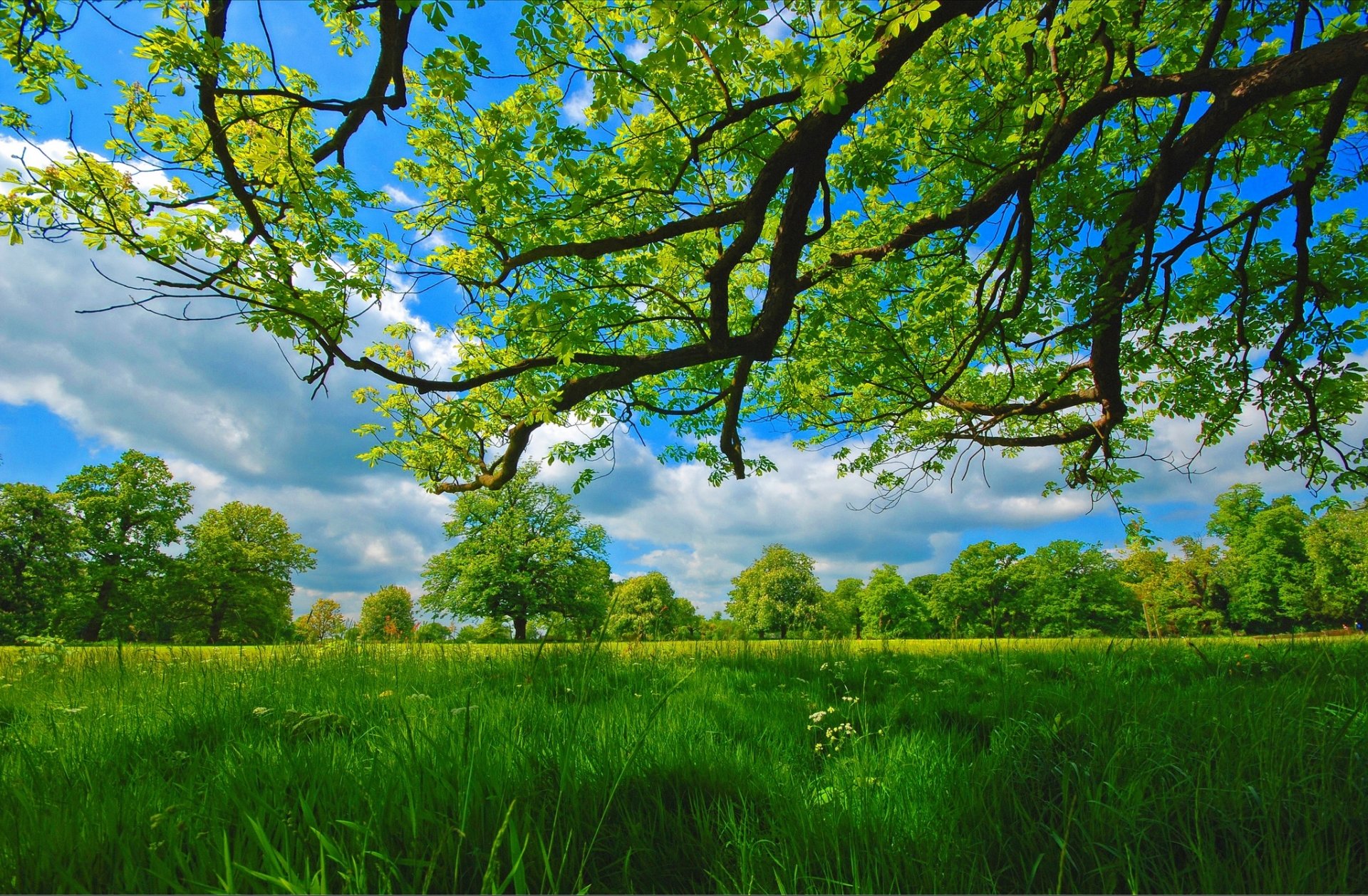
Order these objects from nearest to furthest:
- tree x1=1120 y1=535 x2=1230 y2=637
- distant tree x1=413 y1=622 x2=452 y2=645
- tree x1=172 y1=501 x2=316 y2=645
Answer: distant tree x1=413 y1=622 x2=452 y2=645 → tree x1=172 y1=501 x2=316 y2=645 → tree x1=1120 y1=535 x2=1230 y2=637

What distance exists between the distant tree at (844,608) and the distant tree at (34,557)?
4711cm

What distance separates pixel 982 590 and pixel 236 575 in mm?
57005

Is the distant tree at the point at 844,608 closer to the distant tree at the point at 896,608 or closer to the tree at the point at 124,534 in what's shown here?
the distant tree at the point at 896,608

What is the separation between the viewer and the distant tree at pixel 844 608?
171 ft

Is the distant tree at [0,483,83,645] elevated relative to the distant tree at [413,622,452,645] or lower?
elevated

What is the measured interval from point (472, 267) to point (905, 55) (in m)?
6.14

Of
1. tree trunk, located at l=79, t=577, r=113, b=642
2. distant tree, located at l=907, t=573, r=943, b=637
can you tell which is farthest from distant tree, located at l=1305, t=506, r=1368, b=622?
tree trunk, located at l=79, t=577, r=113, b=642

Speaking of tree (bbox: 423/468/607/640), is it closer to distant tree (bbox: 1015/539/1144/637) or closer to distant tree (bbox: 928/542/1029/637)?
distant tree (bbox: 928/542/1029/637)

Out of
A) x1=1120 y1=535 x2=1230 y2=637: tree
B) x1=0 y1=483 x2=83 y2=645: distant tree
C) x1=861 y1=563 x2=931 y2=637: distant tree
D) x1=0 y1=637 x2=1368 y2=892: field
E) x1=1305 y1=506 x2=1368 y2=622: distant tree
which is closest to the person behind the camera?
x1=0 y1=637 x2=1368 y2=892: field

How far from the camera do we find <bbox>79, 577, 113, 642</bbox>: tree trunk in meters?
29.7

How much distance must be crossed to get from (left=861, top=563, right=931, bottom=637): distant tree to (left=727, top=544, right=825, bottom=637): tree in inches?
311

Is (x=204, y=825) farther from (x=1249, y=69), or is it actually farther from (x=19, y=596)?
(x=19, y=596)

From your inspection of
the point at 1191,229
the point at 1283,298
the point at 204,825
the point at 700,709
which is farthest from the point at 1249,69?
the point at 204,825

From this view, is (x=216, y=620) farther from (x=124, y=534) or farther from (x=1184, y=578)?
(x=1184, y=578)
